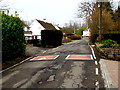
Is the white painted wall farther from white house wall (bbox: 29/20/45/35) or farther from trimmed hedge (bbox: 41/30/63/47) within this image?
trimmed hedge (bbox: 41/30/63/47)

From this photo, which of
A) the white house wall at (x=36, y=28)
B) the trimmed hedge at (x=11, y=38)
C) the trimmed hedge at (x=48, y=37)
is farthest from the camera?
the white house wall at (x=36, y=28)

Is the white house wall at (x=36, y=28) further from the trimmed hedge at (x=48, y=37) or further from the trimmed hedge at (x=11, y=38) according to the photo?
the trimmed hedge at (x=11, y=38)

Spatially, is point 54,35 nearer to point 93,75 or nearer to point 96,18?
point 96,18

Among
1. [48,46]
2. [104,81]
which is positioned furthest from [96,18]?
[104,81]

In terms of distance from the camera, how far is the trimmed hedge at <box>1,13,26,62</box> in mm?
10709

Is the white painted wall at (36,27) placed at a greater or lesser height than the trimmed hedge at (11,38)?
greater

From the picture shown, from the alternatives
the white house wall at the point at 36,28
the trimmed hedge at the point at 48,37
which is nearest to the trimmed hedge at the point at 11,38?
the trimmed hedge at the point at 48,37

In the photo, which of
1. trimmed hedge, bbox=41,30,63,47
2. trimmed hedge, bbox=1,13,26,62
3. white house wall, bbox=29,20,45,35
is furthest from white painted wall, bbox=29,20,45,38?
trimmed hedge, bbox=1,13,26,62

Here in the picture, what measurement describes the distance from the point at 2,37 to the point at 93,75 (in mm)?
6726

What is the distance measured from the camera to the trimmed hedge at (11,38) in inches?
422

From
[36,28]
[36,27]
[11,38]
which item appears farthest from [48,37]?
[36,28]

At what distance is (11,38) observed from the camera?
37.2ft

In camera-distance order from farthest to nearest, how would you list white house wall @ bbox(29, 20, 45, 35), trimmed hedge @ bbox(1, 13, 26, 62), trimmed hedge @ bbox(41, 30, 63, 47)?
white house wall @ bbox(29, 20, 45, 35)
trimmed hedge @ bbox(41, 30, 63, 47)
trimmed hedge @ bbox(1, 13, 26, 62)

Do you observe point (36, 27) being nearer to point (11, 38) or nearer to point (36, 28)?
point (36, 28)
